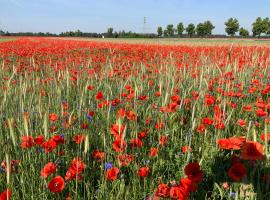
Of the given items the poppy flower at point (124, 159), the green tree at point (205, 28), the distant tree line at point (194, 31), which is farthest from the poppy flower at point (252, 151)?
the green tree at point (205, 28)

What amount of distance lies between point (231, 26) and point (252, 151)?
8923 centimetres

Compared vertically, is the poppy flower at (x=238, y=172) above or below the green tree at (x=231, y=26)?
below

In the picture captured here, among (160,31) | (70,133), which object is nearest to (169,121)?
(70,133)

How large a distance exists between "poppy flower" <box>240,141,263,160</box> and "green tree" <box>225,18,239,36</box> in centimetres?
8902

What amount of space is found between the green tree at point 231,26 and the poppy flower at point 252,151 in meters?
89.0

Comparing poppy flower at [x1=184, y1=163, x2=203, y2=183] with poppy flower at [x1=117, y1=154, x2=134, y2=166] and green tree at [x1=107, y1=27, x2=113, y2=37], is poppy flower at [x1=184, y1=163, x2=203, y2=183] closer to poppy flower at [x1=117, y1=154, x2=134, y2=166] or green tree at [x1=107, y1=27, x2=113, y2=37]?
poppy flower at [x1=117, y1=154, x2=134, y2=166]

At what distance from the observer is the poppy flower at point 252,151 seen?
1277 mm

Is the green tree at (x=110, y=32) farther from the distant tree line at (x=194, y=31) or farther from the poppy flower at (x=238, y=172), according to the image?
the poppy flower at (x=238, y=172)

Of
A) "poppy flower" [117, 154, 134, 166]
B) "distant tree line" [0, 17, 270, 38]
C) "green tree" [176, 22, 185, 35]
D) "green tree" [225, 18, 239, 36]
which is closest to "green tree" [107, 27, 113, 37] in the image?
"distant tree line" [0, 17, 270, 38]

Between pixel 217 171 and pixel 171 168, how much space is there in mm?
334

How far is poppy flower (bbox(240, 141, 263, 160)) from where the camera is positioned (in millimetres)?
1277

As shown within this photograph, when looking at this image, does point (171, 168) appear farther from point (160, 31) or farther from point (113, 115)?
point (160, 31)

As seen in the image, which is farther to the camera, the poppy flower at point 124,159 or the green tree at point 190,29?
the green tree at point 190,29

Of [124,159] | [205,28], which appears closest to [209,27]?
[205,28]
